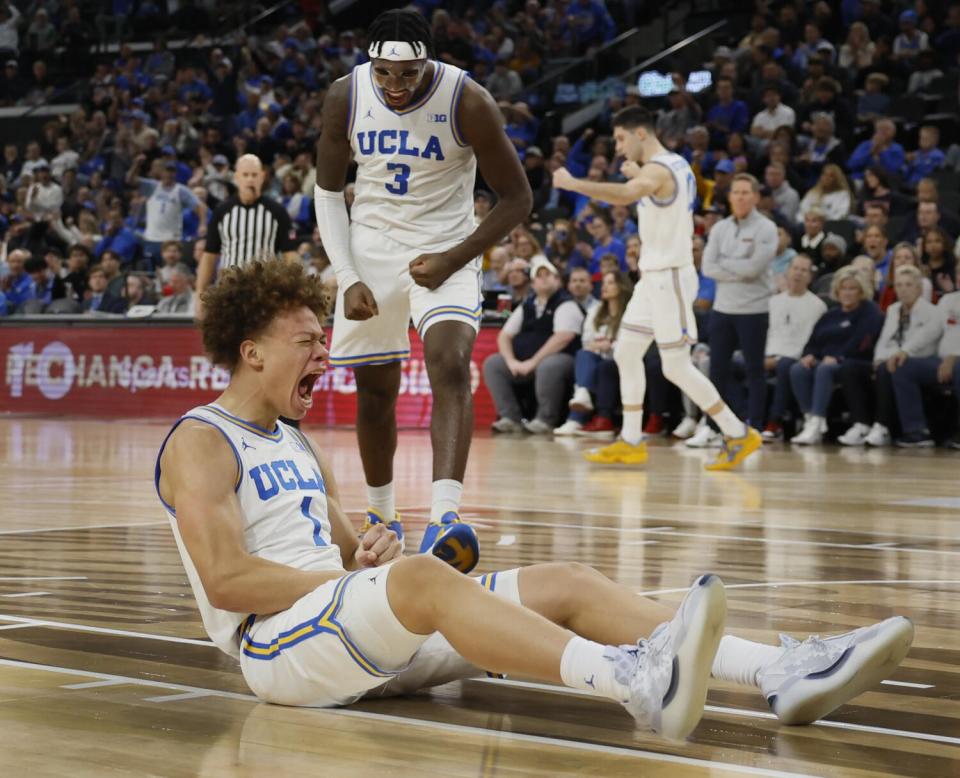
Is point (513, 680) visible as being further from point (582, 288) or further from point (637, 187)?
point (582, 288)

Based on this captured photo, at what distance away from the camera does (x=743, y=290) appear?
1279cm

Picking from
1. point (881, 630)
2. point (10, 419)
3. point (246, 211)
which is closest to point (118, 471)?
point (246, 211)

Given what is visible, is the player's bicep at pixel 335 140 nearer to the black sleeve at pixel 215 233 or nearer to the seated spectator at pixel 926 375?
the black sleeve at pixel 215 233

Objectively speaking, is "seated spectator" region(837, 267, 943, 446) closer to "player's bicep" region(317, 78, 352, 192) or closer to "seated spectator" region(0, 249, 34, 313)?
"player's bicep" region(317, 78, 352, 192)

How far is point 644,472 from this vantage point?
10297 mm

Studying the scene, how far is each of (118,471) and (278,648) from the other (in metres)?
6.87

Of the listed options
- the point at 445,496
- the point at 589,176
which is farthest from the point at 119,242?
the point at 445,496

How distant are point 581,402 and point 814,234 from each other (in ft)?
8.48

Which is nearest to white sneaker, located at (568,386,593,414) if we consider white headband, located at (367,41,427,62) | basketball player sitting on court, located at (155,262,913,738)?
white headband, located at (367,41,427,62)

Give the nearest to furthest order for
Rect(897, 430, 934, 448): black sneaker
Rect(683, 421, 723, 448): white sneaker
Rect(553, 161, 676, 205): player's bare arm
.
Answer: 1. Rect(553, 161, 676, 205): player's bare arm
2. Rect(897, 430, 934, 448): black sneaker
3. Rect(683, 421, 723, 448): white sneaker

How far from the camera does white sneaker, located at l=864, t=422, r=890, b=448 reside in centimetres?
1262

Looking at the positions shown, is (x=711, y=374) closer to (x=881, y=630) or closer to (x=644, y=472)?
(x=644, y=472)

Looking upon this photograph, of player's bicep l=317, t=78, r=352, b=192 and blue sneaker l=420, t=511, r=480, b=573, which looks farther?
player's bicep l=317, t=78, r=352, b=192

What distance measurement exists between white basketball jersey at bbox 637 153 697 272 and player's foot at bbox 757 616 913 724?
775 centimetres
